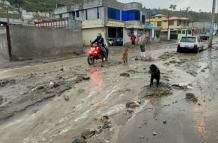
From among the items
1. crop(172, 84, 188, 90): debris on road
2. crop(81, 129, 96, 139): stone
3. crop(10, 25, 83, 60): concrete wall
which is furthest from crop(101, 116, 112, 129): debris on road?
crop(10, 25, 83, 60): concrete wall

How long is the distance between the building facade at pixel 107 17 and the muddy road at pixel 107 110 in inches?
1101

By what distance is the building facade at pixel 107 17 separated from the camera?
3856 centimetres

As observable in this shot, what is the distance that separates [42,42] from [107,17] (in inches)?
718

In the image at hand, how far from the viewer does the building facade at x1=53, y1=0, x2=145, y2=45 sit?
3856 centimetres

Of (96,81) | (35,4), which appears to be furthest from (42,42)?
(35,4)

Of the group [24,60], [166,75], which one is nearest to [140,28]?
[24,60]

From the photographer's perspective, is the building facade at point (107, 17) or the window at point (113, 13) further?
the window at point (113, 13)

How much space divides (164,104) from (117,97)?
5.04 feet

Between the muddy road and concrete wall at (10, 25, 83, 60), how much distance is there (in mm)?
8646

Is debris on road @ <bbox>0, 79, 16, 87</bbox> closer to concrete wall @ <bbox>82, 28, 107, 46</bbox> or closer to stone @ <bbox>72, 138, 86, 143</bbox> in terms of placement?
stone @ <bbox>72, 138, 86, 143</bbox>

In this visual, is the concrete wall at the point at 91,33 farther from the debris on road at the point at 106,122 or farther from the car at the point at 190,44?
the debris on road at the point at 106,122

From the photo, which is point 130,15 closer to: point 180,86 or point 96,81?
point 96,81

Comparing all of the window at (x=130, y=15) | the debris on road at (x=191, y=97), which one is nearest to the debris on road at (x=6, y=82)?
the debris on road at (x=191, y=97)

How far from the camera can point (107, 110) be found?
23.5ft
